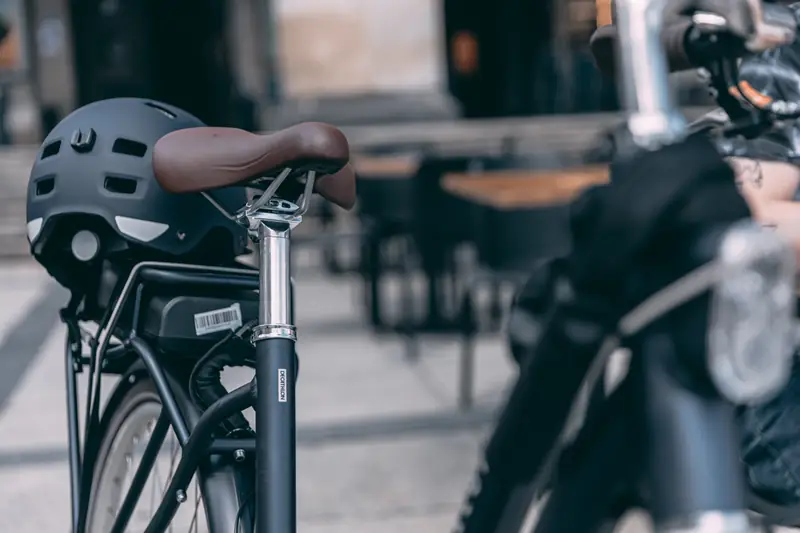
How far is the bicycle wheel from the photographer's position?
176 centimetres

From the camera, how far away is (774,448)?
1697mm

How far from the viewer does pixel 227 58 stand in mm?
18078

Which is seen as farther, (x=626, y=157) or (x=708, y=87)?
(x=708, y=87)

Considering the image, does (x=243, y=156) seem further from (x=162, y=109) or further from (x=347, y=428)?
(x=347, y=428)

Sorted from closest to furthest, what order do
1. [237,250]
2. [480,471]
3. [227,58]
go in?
[480,471]
[237,250]
[227,58]

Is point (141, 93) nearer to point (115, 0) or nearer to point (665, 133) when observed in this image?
point (115, 0)

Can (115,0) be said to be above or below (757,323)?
above

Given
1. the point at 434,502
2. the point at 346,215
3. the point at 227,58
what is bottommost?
the point at 434,502

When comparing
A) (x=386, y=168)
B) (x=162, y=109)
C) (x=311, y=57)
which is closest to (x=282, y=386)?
(x=162, y=109)

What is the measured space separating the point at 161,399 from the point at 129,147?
1.64 ft

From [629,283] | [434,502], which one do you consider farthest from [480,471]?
[434,502]

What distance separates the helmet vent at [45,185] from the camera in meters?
2.08

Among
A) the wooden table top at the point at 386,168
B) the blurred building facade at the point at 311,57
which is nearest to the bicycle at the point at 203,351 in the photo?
the wooden table top at the point at 386,168

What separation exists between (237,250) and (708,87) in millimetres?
965
